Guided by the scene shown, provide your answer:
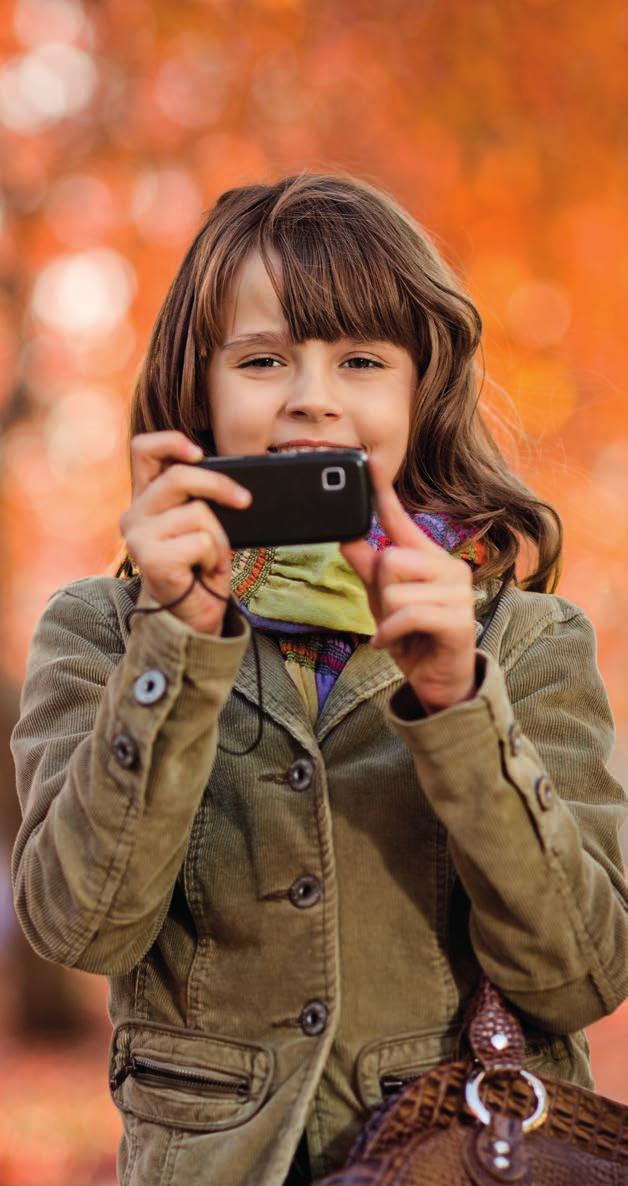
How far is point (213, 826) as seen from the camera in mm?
1693

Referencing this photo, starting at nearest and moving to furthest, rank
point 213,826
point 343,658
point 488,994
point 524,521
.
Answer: point 488,994 → point 213,826 → point 343,658 → point 524,521

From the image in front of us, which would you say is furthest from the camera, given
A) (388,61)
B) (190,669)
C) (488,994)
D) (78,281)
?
(78,281)

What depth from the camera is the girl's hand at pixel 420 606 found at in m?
1.41

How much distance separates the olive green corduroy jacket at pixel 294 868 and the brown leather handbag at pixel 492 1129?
0.09m

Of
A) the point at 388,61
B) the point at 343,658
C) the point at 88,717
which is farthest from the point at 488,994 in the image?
the point at 388,61

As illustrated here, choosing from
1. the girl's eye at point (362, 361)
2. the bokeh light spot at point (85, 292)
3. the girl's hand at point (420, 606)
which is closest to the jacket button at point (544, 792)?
the girl's hand at point (420, 606)

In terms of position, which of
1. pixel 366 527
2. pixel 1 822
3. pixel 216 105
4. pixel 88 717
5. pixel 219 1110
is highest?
pixel 216 105

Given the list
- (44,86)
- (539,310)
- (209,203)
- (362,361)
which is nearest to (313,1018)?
(362,361)

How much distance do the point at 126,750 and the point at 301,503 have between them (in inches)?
12.8

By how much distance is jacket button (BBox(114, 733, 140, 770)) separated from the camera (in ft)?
4.71

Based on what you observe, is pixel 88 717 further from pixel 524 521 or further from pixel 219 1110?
pixel 524 521

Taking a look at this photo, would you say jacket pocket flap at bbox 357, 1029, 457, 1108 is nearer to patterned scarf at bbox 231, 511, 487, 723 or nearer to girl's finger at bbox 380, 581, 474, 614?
patterned scarf at bbox 231, 511, 487, 723

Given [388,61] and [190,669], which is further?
[388,61]

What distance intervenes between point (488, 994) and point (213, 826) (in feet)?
1.30
